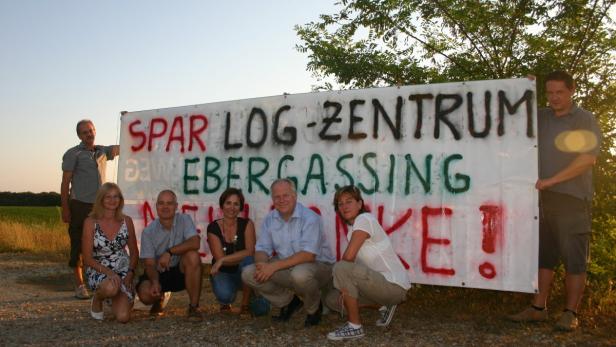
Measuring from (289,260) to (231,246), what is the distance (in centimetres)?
73

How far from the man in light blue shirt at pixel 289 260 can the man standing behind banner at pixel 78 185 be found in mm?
2568

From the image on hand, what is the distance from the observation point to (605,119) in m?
5.35

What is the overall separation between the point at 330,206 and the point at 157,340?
6.36ft

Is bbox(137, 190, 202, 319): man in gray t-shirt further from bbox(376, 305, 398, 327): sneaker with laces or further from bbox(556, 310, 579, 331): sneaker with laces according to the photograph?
bbox(556, 310, 579, 331): sneaker with laces

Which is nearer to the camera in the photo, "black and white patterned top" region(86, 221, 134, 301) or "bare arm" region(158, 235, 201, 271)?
"black and white patterned top" region(86, 221, 134, 301)

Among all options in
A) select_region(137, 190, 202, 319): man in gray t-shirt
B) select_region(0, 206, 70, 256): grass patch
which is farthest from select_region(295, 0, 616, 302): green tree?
select_region(0, 206, 70, 256): grass patch

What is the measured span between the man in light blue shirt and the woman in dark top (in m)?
0.24

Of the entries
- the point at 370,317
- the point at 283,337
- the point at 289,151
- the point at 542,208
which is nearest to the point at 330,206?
the point at 289,151

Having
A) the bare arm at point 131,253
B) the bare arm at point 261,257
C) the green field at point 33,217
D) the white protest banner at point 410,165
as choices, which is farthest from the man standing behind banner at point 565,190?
the green field at point 33,217

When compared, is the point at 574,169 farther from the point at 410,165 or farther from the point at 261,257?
the point at 261,257

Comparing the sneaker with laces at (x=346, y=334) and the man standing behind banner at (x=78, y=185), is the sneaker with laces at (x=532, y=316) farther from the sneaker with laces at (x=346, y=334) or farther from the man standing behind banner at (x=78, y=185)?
the man standing behind banner at (x=78, y=185)

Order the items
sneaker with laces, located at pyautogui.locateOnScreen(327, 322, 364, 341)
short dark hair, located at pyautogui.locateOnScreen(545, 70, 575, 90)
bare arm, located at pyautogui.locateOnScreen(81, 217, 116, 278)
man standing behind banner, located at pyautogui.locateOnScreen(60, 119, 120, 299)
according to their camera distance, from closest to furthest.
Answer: sneaker with laces, located at pyautogui.locateOnScreen(327, 322, 364, 341) < short dark hair, located at pyautogui.locateOnScreen(545, 70, 575, 90) < bare arm, located at pyautogui.locateOnScreen(81, 217, 116, 278) < man standing behind banner, located at pyautogui.locateOnScreen(60, 119, 120, 299)

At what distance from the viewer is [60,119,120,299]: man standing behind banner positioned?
6.05m

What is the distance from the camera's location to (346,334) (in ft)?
13.1
